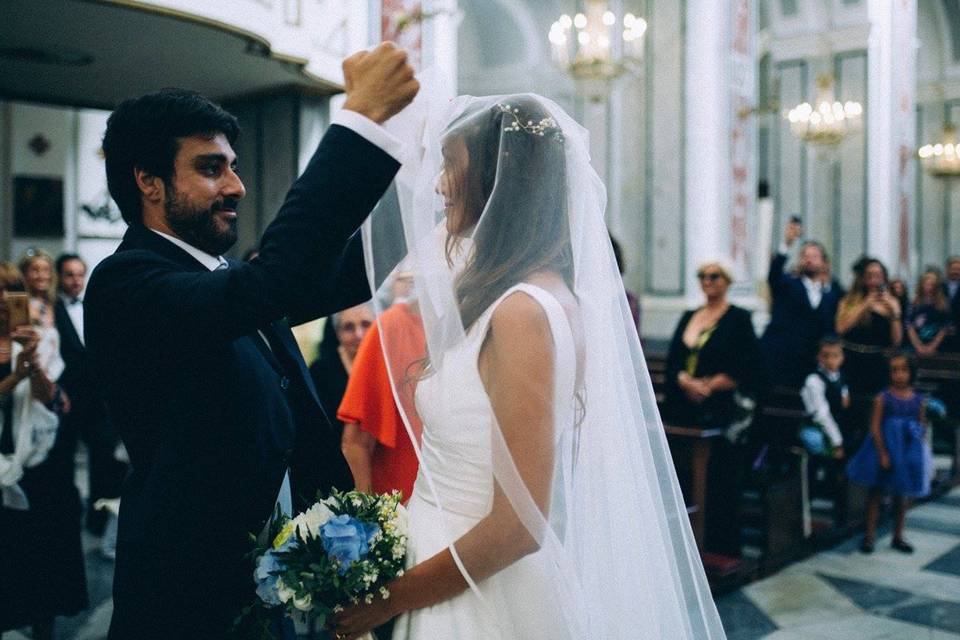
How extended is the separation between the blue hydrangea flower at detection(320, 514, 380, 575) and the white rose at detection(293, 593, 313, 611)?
63 mm

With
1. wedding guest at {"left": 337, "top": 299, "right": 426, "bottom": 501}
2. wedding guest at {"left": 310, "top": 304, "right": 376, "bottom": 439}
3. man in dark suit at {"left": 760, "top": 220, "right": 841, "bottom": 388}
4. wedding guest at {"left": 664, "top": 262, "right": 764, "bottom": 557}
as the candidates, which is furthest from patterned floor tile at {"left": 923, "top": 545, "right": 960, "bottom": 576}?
wedding guest at {"left": 337, "top": 299, "right": 426, "bottom": 501}

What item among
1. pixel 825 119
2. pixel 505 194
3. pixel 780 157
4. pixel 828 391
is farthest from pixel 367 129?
pixel 780 157

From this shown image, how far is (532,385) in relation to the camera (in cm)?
140

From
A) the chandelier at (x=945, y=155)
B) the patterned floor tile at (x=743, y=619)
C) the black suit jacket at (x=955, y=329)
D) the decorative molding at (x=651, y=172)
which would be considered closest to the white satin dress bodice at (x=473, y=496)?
the patterned floor tile at (x=743, y=619)

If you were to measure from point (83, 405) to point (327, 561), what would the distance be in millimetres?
3638

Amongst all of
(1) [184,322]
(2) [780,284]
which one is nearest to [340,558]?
(1) [184,322]

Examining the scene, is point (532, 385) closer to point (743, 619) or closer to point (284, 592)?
point (284, 592)

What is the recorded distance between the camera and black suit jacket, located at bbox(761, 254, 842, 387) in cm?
641

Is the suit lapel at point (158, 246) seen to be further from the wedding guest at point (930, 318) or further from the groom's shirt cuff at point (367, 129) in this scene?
the wedding guest at point (930, 318)

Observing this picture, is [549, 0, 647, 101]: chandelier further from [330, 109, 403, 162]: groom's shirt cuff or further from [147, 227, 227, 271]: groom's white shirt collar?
[330, 109, 403, 162]: groom's shirt cuff

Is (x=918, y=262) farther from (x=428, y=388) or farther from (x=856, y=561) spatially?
(x=428, y=388)

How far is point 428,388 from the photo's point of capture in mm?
1549

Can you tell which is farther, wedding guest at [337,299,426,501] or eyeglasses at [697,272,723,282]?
eyeglasses at [697,272,723,282]

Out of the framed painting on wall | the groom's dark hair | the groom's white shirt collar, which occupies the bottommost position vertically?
the groom's white shirt collar
